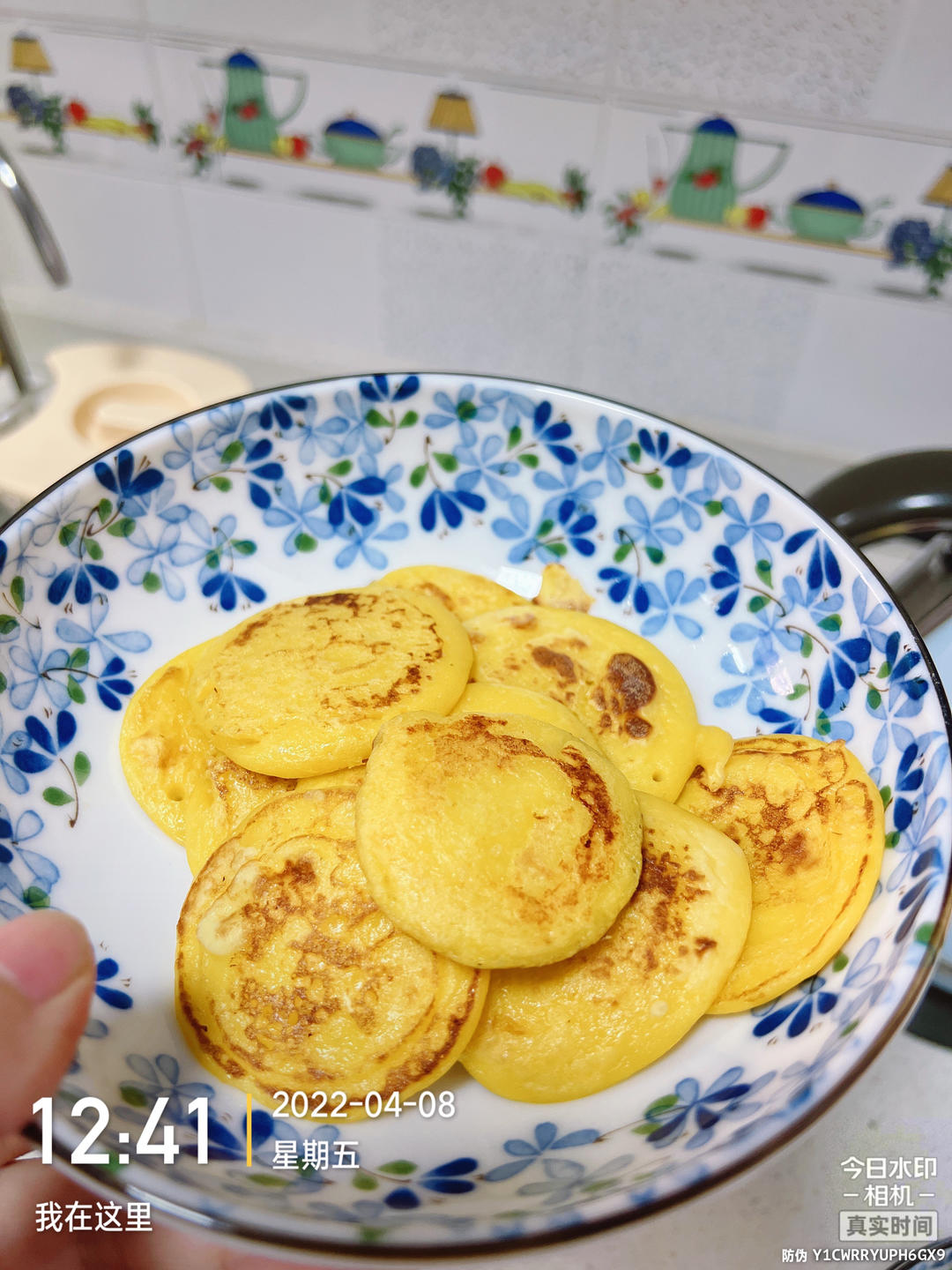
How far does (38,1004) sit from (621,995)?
0.32 metres

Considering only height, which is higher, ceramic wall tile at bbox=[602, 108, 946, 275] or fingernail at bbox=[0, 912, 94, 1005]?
ceramic wall tile at bbox=[602, 108, 946, 275]

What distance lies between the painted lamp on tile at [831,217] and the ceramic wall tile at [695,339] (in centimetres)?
7

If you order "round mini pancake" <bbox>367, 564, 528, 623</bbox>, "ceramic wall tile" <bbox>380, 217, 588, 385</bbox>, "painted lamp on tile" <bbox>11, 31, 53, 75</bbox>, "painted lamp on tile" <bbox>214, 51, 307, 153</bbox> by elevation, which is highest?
"painted lamp on tile" <bbox>11, 31, 53, 75</bbox>

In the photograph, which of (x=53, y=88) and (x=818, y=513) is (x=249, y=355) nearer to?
(x=53, y=88)

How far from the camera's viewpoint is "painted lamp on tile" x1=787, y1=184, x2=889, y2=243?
104 centimetres

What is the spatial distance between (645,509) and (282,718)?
375 mm

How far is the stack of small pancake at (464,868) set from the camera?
0.52 meters

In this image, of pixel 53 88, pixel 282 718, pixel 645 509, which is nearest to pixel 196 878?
pixel 282 718

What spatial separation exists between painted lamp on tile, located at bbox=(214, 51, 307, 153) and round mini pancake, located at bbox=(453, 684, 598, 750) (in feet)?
2.99

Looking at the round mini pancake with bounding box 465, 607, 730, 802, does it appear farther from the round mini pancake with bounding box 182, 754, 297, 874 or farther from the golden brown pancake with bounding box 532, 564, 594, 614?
the round mini pancake with bounding box 182, 754, 297, 874

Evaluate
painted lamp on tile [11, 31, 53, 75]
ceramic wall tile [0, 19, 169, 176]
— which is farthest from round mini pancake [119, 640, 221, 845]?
painted lamp on tile [11, 31, 53, 75]

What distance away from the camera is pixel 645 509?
2.63 ft

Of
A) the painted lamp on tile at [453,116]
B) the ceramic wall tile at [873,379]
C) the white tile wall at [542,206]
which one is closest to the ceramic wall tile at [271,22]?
the white tile wall at [542,206]

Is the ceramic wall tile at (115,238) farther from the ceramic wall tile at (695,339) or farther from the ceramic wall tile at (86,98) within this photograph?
the ceramic wall tile at (695,339)
